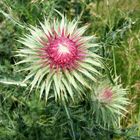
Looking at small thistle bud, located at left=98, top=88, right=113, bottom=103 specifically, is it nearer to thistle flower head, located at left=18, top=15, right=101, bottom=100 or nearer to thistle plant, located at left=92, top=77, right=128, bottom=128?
thistle plant, located at left=92, top=77, right=128, bottom=128

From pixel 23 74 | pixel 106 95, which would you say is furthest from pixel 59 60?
pixel 23 74

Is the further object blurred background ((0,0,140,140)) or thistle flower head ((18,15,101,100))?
blurred background ((0,0,140,140))

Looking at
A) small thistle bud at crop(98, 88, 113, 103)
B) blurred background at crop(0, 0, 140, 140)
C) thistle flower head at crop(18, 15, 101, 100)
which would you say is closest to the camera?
thistle flower head at crop(18, 15, 101, 100)

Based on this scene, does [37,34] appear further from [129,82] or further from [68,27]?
[129,82]

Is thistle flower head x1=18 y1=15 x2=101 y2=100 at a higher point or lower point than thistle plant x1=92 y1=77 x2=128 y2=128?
higher

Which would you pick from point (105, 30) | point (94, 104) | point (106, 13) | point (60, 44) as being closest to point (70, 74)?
point (60, 44)

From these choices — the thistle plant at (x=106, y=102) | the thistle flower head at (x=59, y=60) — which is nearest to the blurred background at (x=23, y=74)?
the thistle plant at (x=106, y=102)

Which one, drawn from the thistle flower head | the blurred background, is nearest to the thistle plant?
the blurred background
